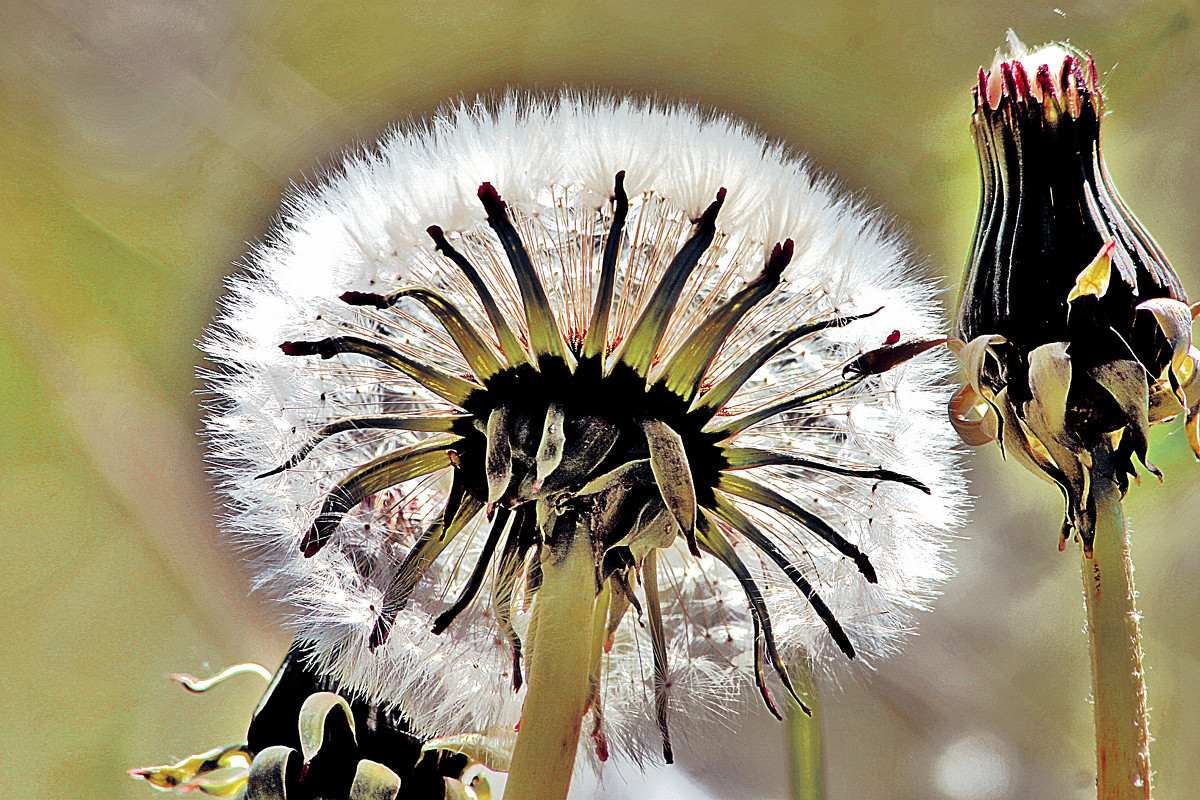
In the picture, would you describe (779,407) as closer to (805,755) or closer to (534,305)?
(534,305)

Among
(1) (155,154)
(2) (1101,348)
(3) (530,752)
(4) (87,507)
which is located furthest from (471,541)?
(1) (155,154)

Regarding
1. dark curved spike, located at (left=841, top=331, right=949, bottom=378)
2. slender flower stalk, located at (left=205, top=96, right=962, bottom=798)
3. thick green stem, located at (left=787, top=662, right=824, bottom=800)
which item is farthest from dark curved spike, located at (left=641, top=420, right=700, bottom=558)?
thick green stem, located at (left=787, top=662, right=824, bottom=800)

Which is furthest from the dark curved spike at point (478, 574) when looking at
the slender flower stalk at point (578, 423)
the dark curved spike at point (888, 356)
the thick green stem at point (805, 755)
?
the thick green stem at point (805, 755)

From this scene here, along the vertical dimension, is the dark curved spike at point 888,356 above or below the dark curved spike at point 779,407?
above

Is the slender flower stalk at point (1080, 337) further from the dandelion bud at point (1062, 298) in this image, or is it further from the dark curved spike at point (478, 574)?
the dark curved spike at point (478, 574)

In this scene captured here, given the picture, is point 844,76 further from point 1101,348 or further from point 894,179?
point 1101,348
